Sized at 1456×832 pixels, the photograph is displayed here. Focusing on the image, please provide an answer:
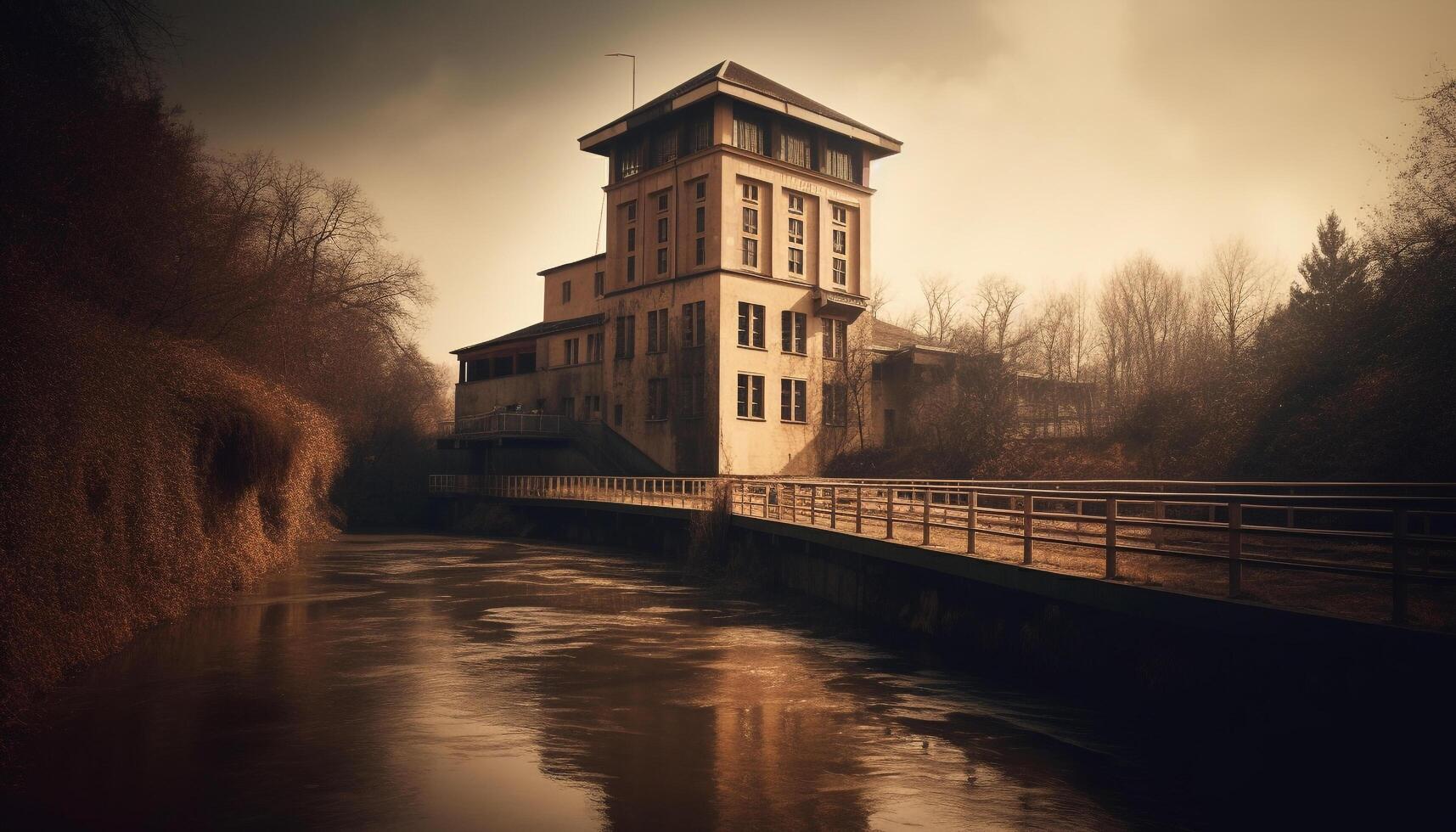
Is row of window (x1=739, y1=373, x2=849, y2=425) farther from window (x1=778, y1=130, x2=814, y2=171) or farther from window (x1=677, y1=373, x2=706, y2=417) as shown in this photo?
window (x1=778, y1=130, x2=814, y2=171)

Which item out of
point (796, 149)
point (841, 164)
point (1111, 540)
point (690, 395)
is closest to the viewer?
point (1111, 540)

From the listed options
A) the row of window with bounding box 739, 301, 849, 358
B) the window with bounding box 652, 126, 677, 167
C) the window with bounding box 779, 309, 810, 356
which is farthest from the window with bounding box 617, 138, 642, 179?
the window with bounding box 779, 309, 810, 356

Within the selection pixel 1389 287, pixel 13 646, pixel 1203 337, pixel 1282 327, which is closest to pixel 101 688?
pixel 13 646

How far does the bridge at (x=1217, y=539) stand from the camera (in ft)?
30.1

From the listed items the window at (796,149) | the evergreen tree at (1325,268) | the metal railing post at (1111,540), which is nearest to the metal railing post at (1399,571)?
the metal railing post at (1111,540)

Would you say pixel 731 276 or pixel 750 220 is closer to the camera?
pixel 731 276

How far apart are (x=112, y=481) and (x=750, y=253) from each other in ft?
134

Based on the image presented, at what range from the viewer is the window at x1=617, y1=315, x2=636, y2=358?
57156mm

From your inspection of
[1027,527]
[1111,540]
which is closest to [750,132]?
[1027,527]

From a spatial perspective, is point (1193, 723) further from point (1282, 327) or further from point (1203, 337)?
point (1203, 337)

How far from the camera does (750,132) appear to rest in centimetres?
5372

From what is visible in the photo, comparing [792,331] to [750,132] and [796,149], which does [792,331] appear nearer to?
[796,149]

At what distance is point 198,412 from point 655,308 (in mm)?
36249

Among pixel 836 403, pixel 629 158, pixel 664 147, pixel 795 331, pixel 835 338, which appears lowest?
pixel 836 403
